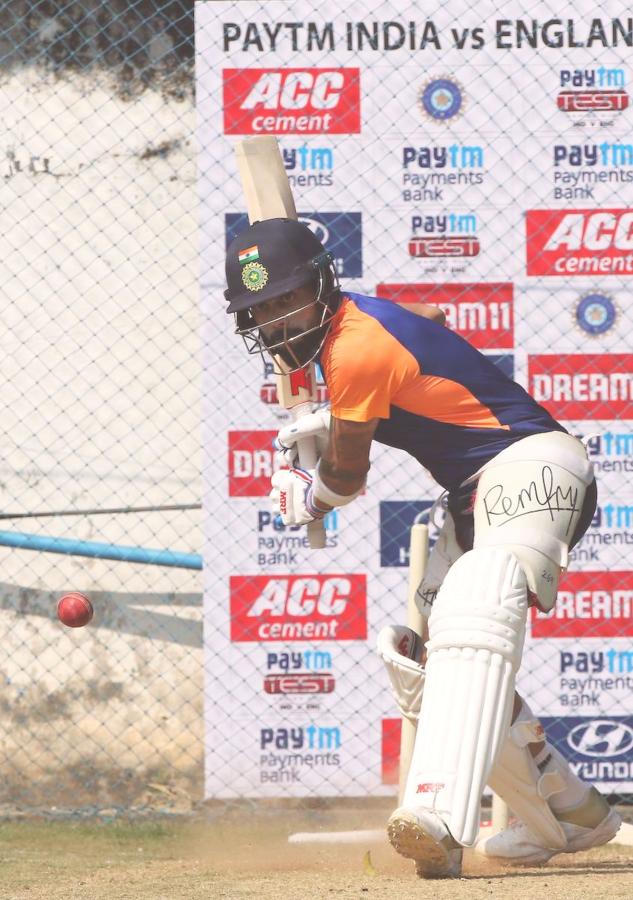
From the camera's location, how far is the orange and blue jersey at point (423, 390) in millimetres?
3992

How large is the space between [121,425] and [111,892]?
10.8ft

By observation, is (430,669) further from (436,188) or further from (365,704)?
(436,188)

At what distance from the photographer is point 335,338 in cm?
407

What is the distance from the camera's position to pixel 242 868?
5.08m

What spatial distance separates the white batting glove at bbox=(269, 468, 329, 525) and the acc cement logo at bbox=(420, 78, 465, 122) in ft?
8.72

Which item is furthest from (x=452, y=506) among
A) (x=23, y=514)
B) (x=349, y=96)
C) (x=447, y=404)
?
(x=23, y=514)

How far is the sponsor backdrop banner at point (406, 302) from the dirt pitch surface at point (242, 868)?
0.86 feet

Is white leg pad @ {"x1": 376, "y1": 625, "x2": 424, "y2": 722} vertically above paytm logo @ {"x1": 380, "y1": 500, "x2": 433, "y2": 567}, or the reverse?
paytm logo @ {"x1": 380, "y1": 500, "x2": 433, "y2": 567}

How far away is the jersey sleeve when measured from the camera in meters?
3.97

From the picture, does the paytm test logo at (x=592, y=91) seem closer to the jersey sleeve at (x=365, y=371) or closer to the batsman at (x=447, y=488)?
the batsman at (x=447, y=488)

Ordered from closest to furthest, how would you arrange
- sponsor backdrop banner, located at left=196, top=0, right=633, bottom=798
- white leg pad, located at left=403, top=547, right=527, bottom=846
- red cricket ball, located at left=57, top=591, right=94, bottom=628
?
white leg pad, located at left=403, top=547, right=527, bottom=846
red cricket ball, located at left=57, top=591, right=94, bottom=628
sponsor backdrop banner, located at left=196, top=0, right=633, bottom=798

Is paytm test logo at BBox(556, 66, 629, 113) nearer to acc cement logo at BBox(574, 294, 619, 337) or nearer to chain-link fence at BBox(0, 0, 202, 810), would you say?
acc cement logo at BBox(574, 294, 619, 337)

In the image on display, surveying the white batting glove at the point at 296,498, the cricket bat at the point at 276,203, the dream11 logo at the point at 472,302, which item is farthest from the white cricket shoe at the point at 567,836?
the dream11 logo at the point at 472,302

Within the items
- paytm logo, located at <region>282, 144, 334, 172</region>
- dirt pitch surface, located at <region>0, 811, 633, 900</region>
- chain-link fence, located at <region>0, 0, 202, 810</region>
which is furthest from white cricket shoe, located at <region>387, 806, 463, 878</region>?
paytm logo, located at <region>282, 144, 334, 172</region>
